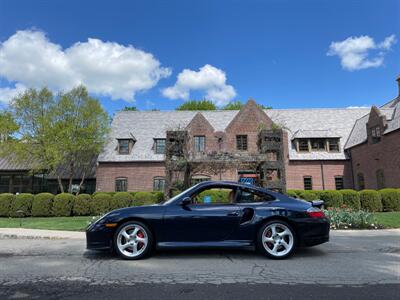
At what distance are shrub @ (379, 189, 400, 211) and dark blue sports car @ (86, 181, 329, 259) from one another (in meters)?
13.9

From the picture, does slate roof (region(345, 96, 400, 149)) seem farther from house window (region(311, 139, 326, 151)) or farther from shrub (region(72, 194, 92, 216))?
shrub (region(72, 194, 92, 216))

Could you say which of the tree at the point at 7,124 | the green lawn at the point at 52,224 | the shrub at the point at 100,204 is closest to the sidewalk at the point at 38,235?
the green lawn at the point at 52,224

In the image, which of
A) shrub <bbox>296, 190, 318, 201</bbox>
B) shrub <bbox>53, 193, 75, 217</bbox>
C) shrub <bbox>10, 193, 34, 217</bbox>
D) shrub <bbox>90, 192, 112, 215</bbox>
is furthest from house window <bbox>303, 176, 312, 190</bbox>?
shrub <bbox>10, 193, 34, 217</bbox>

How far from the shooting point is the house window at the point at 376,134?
2311cm

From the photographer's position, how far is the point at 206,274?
4.83 metres

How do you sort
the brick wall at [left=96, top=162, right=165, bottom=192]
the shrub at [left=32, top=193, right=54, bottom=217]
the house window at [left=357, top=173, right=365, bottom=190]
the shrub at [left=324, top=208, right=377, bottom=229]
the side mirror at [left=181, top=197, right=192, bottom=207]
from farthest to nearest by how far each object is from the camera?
1. the brick wall at [left=96, top=162, right=165, bottom=192]
2. the house window at [left=357, top=173, right=365, bottom=190]
3. the shrub at [left=32, top=193, right=54, bottom=217]
4. the shrub at [left=324, top=208, right=377, bottom=229]
5. the side mirror at [left=181, top=197, right=192, bottom=207]

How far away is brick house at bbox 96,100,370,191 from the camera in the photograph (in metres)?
26.0

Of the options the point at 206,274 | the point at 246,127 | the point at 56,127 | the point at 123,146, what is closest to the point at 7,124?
the point at 56,127

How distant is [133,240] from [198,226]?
123 cm

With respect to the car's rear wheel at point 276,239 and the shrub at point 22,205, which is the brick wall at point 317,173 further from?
the car's rear wheel at point 276,239

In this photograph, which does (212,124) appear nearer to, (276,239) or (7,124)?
(7,124)

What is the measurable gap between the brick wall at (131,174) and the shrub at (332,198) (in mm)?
13145

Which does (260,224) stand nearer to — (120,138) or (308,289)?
(308,289)

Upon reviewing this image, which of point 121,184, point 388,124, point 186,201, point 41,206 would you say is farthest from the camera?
point 121,184
